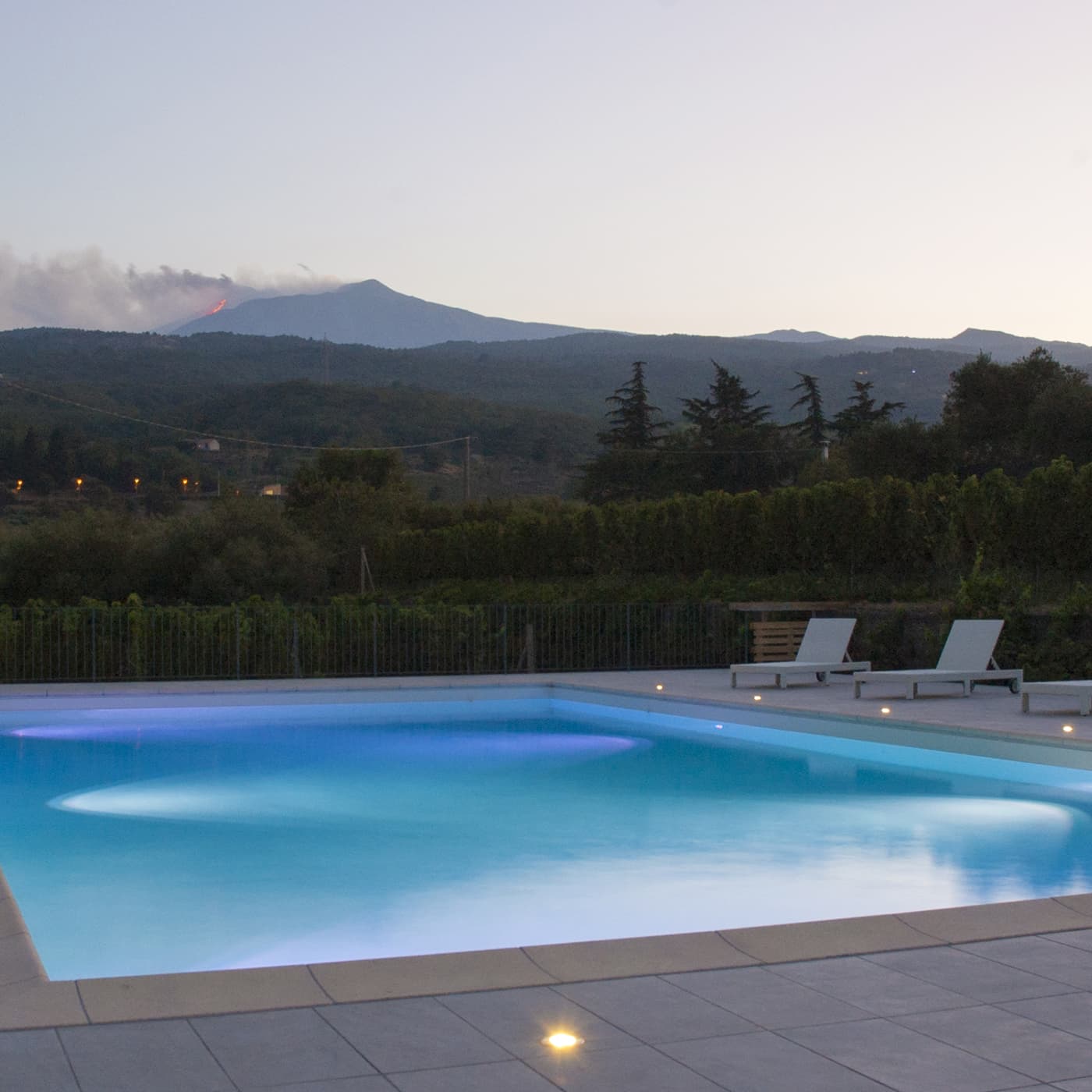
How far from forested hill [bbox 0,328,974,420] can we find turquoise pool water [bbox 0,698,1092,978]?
5057 cm

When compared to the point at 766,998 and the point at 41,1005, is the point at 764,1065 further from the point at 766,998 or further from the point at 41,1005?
the point at 41,1005

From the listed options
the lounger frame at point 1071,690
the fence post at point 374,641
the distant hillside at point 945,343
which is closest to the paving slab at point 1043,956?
the lounger frame at point 1071,690

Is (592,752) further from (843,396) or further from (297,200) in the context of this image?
(843,396)

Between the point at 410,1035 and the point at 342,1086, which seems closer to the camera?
the point at 342,1086

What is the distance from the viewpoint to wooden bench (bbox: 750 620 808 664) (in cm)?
1602

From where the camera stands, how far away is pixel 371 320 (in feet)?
380


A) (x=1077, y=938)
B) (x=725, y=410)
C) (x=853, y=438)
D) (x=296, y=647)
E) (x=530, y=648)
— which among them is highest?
(x=725, y=410)

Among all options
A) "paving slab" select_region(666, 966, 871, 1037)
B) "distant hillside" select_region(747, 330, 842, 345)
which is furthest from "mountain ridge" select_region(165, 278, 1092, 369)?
"paving slab" select_region(666, 966, 871, 1037)

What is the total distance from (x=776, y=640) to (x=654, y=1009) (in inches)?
511

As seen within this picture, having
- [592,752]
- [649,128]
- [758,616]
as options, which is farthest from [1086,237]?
[592,752]

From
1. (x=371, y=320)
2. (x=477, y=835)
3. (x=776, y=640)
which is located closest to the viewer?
(x=477, y=835)

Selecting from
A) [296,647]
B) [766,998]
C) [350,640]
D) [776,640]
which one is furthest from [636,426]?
[766,998]

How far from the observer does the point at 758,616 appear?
17.2m

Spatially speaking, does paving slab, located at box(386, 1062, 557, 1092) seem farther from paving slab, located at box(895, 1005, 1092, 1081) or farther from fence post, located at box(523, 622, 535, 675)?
fence post, located at box(523, 622, 535, 675)
